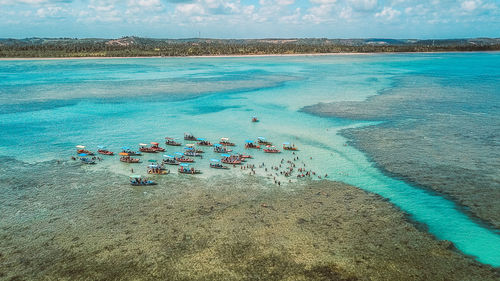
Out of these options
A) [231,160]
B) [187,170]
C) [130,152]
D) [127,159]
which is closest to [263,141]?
[231,160]

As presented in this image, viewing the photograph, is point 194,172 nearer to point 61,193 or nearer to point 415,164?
point 61,193

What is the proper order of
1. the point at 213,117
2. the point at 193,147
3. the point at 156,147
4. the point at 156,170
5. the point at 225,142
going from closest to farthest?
the point at 156,170
the point at 156,147
the point at 193,147
the point at 225,142
the point at 213,117

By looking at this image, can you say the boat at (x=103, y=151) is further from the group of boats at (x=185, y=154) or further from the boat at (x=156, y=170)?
the boat at (x=156, y=170)

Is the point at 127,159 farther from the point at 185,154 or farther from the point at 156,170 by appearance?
the point at 185,154

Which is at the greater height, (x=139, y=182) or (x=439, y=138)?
(x=439, y=138)

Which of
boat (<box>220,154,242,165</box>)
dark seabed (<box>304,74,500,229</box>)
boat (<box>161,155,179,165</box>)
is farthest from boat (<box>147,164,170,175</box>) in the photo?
dark seabed (<box>304,74,500,229</box>)

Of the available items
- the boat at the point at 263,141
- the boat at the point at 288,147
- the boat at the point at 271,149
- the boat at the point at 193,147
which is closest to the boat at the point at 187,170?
the boat at the point at 193,147

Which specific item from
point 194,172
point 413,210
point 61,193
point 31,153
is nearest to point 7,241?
point 61,193
